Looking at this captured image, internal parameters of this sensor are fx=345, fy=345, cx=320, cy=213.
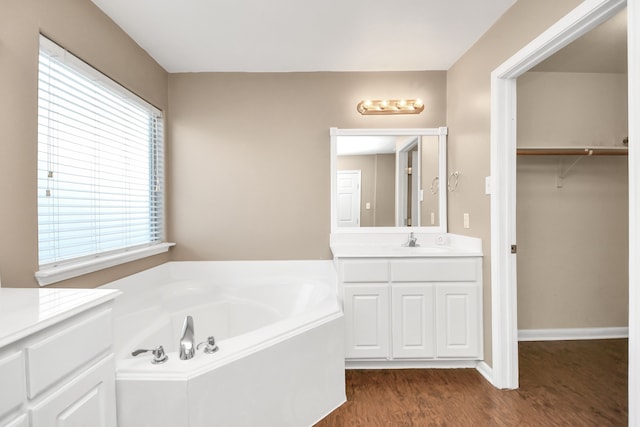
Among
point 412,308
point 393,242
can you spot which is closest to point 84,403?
point 412,308

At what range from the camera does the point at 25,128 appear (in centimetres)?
151

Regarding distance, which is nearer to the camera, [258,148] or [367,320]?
[367,320]

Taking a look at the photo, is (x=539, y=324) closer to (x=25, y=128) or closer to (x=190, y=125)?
(x=190, y=125)

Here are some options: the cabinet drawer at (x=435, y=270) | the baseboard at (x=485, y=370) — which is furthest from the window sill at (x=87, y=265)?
the baseboard at (x=485, y=370)

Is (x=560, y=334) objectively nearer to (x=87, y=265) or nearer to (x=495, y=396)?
(x=495, y=396)

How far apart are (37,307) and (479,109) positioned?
2.54 meters

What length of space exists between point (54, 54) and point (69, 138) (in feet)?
1.32

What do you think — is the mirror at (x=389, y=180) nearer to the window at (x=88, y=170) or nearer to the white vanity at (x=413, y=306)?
the white vanity at (x=413, y=306)

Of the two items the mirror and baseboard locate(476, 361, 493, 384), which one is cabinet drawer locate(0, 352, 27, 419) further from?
baseboard locate(476, 361, 493, 384)

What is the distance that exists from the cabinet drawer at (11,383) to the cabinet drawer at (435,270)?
190 cm

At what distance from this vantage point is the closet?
9.35ft

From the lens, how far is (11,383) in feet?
2.76

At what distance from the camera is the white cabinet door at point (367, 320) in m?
2.31

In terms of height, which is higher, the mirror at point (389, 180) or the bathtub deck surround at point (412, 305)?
the mirror at point (389, 180)
